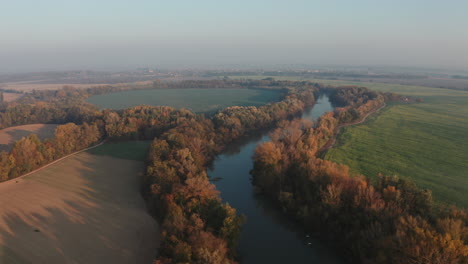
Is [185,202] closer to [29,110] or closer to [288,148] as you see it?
[288,148]

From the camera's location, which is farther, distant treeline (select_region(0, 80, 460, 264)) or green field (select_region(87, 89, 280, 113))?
green field (select_region(87, 89, 280, 113))

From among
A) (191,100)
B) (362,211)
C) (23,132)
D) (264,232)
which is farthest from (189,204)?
(191,100)

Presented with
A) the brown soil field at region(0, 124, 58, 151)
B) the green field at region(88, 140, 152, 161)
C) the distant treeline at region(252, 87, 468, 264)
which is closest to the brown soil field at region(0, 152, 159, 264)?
the green field at region(88, 140, 152, 161)

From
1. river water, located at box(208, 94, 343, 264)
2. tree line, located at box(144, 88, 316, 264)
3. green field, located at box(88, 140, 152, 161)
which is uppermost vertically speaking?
tree line, located at box(144, 88, 316, 264)

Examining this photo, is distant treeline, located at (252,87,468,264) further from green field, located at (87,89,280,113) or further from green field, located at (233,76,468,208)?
green field, located at (87,89,280,113)

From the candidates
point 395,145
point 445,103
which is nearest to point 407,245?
point 395,145

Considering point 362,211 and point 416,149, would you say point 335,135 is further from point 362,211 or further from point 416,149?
point 362,211

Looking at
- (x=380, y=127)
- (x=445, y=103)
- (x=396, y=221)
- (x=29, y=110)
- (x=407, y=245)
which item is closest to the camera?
(x=407, y=245)

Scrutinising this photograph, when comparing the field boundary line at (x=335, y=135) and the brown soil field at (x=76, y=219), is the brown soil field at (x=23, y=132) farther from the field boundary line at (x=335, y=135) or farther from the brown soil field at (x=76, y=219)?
the field boundary line at (x=335, y=135)
